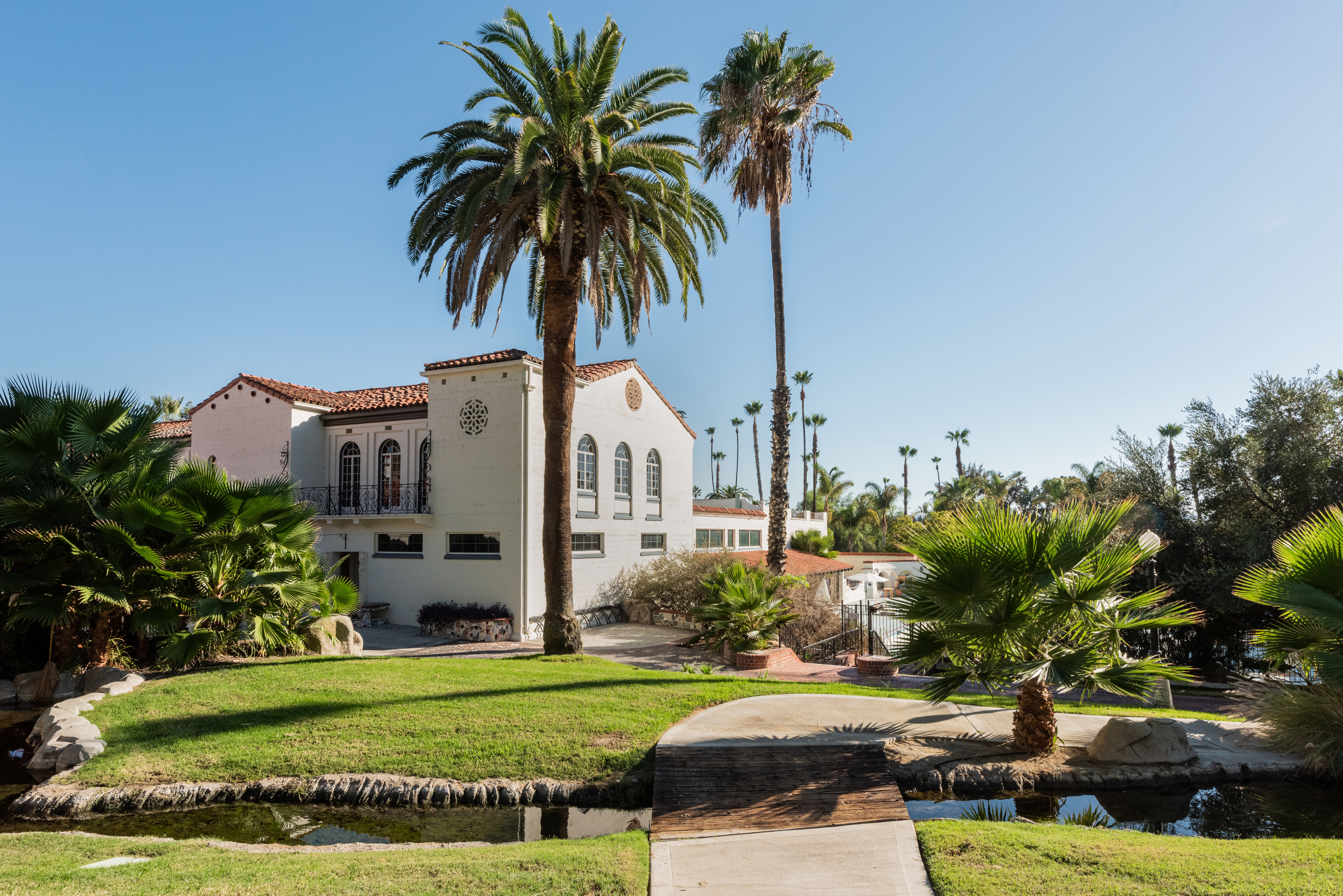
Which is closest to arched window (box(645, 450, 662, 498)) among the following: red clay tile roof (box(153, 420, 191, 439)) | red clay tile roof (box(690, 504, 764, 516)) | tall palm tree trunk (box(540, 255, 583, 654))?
red clay tile roof (box(690, 504, 764, 516))

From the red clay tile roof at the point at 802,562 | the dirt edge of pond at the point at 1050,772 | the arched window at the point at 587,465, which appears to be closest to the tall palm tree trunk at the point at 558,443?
the arched window at the point at 587,465

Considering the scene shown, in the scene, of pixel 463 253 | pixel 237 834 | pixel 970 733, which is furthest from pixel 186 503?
pixel 970 733

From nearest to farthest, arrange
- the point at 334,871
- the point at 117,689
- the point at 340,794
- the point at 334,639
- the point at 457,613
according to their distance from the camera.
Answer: the point at 334,871
the point at 340,794
the point at 117,689
the point at 334,639
the point at 457,613

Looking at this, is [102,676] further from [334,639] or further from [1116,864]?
[1116,864]

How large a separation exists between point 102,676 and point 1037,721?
48.1 ft

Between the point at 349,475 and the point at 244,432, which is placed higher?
the point at 244,432

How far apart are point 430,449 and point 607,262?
352 inches

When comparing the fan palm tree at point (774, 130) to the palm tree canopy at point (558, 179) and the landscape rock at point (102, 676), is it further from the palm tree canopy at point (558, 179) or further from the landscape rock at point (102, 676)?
the landscape rock at point (102, 676)

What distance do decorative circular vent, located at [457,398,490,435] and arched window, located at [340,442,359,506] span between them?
193 inches

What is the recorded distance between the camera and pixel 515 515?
2108 centimetres

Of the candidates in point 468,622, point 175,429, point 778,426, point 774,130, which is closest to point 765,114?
point 774,130

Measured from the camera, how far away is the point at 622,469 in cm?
2584

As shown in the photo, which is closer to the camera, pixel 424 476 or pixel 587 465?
pixel 424 476

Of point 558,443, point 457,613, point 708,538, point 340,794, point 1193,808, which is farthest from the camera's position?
point 708,538
